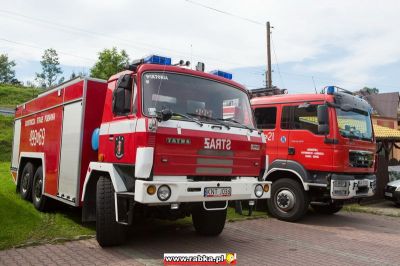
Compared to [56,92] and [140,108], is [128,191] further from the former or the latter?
[56,92]

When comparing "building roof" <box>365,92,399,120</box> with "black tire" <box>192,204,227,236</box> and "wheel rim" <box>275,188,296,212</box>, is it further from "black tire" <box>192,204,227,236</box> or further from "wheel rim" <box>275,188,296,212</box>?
"black tire" <box>192,204,227,236</box>

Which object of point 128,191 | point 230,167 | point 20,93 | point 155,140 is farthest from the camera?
point 20,93

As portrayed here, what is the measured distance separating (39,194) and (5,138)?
1881 centimetres

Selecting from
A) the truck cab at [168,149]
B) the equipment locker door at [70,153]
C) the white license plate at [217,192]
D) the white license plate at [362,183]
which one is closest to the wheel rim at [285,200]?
the white license plate at [362,183]

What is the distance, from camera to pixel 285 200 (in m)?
9.52

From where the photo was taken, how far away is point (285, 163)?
9.55m

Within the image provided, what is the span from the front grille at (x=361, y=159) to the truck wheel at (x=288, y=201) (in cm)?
126

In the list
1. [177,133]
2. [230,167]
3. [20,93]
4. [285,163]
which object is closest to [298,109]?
[285,163]

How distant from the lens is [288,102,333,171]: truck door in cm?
891

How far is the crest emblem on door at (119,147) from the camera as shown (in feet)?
19.0

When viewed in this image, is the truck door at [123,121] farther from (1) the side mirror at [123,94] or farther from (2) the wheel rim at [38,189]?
(2) the wheel rim at [38,189]

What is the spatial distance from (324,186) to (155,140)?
16.1ft

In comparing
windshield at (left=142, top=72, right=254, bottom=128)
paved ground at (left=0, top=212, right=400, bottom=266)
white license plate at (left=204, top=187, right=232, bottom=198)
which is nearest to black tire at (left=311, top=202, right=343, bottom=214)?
paved ground at (left=0, top=212, right=400, bottom=266)

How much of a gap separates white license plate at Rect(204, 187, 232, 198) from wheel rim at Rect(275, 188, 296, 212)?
3.96 m
